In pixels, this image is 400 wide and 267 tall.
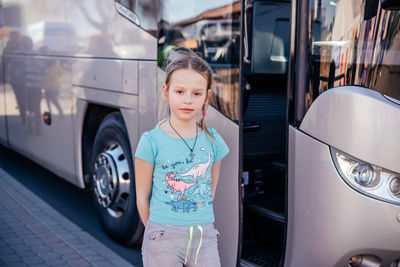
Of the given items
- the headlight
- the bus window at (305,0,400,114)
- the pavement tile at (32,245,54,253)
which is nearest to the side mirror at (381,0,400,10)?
the bus window at (305,0,400,114)

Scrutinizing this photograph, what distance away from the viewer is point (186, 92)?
2.67 m

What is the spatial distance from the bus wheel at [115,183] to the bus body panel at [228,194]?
1.16 meters

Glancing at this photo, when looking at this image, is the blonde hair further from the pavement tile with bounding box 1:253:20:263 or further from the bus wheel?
the pavement tile with bounding box 1:253:20:263

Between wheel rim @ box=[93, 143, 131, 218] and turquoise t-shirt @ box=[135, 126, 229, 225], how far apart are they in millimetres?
2039

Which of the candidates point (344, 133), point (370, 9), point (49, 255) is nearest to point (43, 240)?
point (49, 255)

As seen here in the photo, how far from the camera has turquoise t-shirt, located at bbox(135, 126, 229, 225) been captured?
8.74 ft

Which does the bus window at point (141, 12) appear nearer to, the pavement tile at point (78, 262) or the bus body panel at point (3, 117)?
the pavement tile at point (78, 262)

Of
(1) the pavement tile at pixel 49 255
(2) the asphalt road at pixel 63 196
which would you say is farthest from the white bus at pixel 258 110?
(1) the pavement tile at pixel 49 255

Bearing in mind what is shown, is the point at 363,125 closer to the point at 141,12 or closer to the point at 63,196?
the point at 141,12

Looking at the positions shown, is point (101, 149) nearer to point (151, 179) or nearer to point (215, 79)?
point (215, 79)

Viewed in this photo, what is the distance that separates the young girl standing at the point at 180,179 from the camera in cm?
266

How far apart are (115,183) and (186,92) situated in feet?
7.58

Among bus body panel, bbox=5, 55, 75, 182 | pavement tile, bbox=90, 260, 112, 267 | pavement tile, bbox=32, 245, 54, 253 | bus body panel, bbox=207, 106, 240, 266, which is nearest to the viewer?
bus body panel, bbox=207, 106, 240, 266

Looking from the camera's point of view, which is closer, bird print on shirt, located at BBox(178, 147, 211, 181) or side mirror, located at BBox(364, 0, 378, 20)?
bird print on shirt, located at BBox(178, 147, 211, 181)
